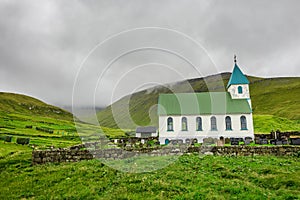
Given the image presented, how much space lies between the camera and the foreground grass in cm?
1157

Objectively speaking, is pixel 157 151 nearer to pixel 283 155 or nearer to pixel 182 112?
pixel 283 155

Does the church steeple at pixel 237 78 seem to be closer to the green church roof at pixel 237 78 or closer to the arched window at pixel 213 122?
the green church roof at pixel 237 78

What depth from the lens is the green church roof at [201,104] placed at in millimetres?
46031

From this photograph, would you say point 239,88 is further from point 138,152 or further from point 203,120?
point 138,152

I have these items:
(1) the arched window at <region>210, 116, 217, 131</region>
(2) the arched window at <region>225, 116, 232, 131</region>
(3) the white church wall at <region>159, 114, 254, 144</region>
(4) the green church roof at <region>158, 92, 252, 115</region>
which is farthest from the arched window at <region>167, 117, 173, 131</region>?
(2) the arched window at <region>225, 116, 232, 131</region>

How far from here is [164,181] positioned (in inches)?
523

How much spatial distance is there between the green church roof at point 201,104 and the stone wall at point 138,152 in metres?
23.7

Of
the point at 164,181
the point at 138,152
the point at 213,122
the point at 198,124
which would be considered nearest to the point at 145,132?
the point at 198,124

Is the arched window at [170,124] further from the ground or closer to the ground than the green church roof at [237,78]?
closer to the ground

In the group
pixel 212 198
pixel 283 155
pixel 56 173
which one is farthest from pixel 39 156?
pixel 283 155

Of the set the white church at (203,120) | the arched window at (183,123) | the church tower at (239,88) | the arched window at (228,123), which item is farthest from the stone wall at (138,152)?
the church tower at (239,88)

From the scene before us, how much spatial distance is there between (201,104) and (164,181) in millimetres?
36923

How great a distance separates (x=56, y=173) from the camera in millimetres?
16312

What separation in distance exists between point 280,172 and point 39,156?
17.6 metres
